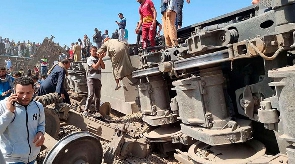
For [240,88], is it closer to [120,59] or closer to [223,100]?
[223,100]

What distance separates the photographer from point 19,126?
2.88 meters

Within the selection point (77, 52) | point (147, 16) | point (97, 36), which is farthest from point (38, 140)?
point (77, 52)

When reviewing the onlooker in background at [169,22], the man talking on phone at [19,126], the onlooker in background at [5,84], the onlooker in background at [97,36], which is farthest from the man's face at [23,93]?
the onlooker in background at [97,36]

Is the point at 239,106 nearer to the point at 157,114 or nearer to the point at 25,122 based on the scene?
the point at 157,114

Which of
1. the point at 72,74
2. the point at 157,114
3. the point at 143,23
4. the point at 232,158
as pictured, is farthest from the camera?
the point at 72,74

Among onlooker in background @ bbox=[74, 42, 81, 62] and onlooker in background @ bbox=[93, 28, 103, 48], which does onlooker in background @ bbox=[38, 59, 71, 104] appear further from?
onlooker in background @ bbox=[74, 42, 81, 62]

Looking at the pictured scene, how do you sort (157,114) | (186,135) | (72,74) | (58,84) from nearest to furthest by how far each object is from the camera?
(186,135)
(157,114)
(58,84)
(72,74)

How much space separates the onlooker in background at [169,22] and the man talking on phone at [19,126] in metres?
3.70

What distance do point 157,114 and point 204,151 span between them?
4.81 feet

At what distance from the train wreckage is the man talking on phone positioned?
0.73 meters

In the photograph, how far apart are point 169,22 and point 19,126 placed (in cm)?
437

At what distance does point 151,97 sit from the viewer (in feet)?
17.5

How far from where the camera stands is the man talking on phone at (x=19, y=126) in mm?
2795

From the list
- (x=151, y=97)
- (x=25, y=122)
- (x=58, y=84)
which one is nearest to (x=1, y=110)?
(x=25, y=122)
